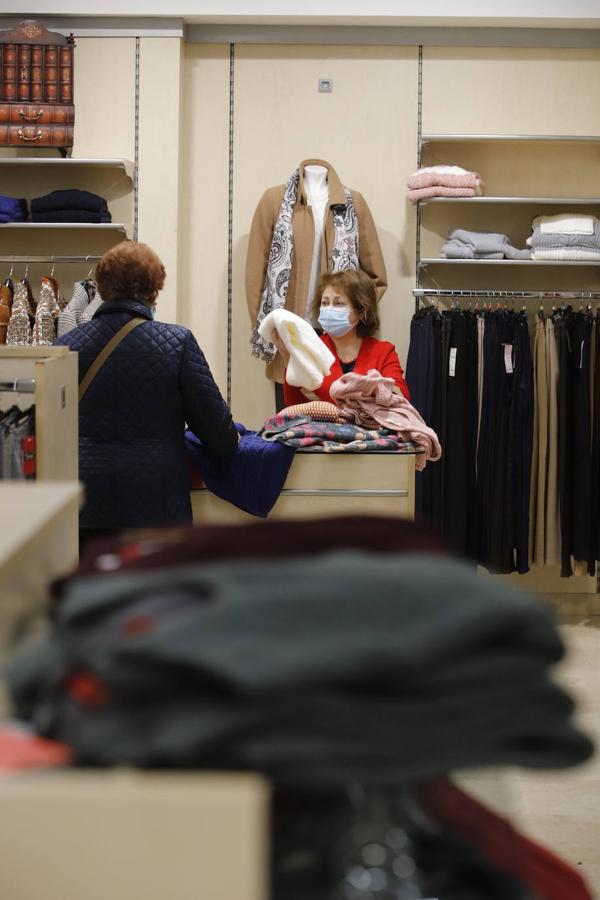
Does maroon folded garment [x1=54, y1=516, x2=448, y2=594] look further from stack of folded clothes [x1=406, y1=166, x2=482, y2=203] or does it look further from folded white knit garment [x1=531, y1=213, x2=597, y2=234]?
folded white knit garment [x1=531, y1=213, x2=597, y2=234]

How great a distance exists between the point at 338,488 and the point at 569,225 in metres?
2.12

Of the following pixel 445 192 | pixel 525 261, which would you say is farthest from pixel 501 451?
pixel 445 192

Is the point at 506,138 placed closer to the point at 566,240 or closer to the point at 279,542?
the point at 566,240

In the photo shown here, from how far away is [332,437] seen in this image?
3.75 metres

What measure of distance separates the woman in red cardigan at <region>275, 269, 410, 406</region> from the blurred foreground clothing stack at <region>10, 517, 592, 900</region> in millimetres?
3471

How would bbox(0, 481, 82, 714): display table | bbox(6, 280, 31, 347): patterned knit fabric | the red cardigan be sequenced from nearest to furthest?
bbox(0, 481, 82, 714): display table < the red cardigan < bbox(6, 280, 31, 347): patterned knit fabric

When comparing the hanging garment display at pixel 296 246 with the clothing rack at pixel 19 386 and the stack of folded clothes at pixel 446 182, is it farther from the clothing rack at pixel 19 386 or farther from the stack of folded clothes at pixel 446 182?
the clothing rack at pixel 19 386

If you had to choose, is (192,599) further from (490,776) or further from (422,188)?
(422,188)

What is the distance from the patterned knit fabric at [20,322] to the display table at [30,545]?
146 inches

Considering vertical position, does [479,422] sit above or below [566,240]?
below

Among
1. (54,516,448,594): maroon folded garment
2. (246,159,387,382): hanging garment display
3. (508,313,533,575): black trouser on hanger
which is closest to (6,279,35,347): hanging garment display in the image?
(246,159,387,382): hanging garment display

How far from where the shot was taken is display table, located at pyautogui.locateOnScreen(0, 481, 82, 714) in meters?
1.07

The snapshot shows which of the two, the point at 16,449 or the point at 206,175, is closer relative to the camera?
the point at 16,449

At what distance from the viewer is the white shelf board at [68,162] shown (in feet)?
16.7
